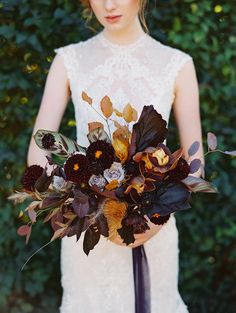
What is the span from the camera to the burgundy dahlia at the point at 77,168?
1639 mm

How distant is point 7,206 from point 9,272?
0.36 metres

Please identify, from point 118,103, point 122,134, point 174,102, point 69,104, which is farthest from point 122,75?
point 69,104

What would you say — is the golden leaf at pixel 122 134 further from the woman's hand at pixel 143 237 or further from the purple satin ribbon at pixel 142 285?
the purple satin ribbon at pixel 142 285

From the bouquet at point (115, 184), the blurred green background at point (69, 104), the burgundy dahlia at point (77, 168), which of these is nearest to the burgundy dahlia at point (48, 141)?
the bouquet at point (115, 184)

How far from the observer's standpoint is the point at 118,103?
2250mm

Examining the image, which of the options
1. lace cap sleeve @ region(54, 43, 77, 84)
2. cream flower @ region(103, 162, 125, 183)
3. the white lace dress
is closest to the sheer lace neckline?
the white lace dress

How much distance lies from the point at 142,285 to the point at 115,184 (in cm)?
53

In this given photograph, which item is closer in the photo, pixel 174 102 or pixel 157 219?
pixel 157 219

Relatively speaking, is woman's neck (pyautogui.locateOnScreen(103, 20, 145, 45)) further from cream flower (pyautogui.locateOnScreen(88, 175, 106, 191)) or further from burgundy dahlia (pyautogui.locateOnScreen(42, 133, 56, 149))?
cream flower (pyautogui.locateOnScreen(88, 175, 106, 191))

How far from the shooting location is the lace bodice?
7.44 feet

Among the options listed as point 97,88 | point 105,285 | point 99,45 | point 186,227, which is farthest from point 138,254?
point 186,227

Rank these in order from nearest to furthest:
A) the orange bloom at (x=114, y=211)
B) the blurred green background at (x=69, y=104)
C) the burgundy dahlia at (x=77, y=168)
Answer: the burgundy dahlia at (x=77, y=168) < the orange bloom at (x=114, y=211) < the blurred green background at (x=69, y=104)

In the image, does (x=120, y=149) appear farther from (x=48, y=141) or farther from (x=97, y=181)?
(x=48, y=141)

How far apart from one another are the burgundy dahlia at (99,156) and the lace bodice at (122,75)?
574mm
